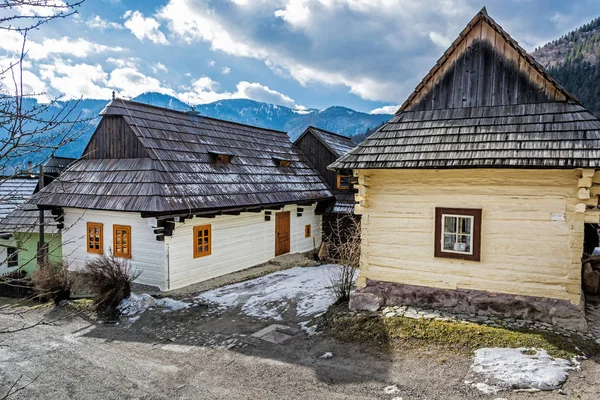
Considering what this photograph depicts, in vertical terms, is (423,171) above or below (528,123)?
below

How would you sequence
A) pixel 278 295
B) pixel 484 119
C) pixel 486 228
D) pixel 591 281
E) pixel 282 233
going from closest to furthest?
pixel 486 228 → pixel 484 119 → pixel 591 281 → pixel 278 295 → pixel 282 233

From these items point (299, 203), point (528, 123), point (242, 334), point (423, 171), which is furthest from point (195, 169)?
point (528, 123)

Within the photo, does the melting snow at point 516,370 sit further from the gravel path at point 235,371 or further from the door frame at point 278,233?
the door frame at point 278,233

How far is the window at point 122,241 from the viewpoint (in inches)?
432

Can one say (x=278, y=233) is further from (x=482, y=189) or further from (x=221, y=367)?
(x=482, y=189)

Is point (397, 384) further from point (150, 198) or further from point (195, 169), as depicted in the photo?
point (195, 169)

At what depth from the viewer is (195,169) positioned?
1256cm

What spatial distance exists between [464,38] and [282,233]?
9683 mm

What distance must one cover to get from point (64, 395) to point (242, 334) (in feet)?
9.44

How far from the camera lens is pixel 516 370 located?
16.8ft

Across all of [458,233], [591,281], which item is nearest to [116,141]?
[458,233]

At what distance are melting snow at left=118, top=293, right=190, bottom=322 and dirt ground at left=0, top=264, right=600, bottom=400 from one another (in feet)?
2.47

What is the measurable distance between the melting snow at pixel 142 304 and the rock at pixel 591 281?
875 centimetres

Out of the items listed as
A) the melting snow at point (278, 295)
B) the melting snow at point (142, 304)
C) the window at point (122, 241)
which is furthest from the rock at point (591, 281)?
the window at point (122, 241)
